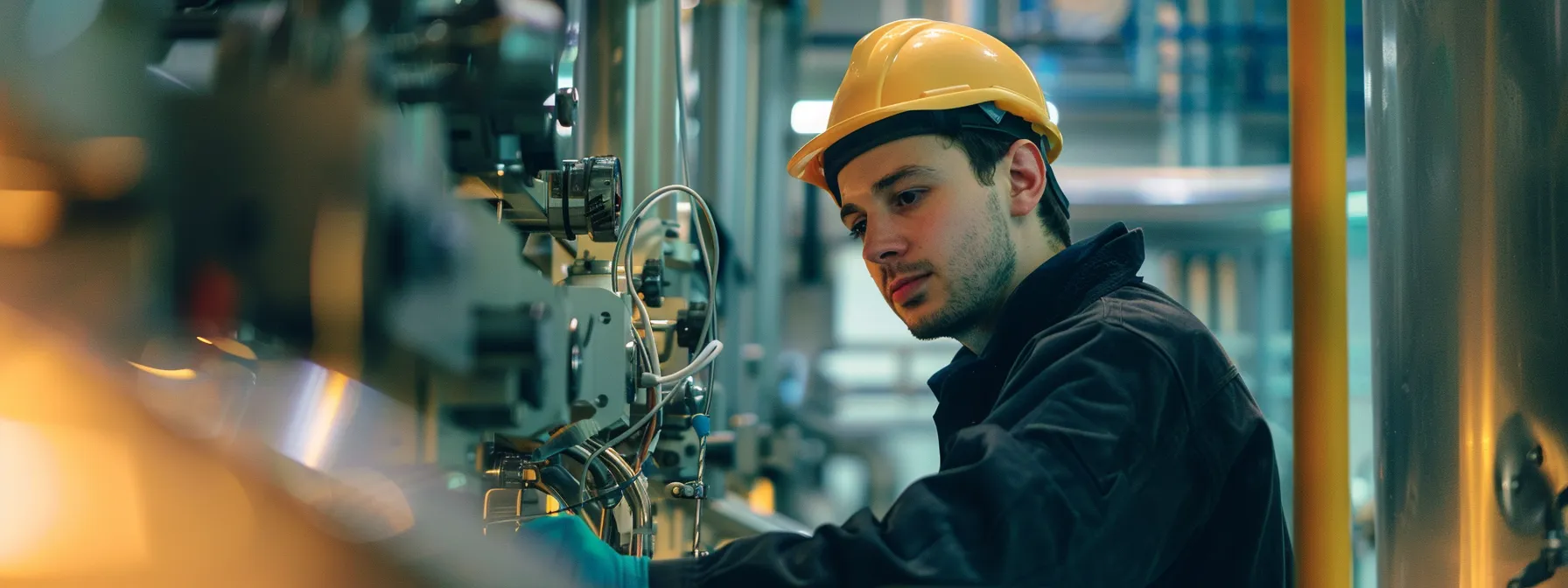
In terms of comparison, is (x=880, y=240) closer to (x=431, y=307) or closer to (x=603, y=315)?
(x=603, y=315)

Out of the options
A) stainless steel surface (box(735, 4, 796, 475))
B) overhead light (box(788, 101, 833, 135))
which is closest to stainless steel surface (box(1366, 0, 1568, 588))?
stainless steel surface (box(735, 4, 796, 475))

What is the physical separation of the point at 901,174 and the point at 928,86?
11cm

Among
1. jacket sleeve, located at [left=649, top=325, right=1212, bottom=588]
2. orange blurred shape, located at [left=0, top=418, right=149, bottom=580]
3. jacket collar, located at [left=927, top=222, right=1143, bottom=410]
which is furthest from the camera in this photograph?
jacket collar, located at [left=927, top=222, right=1143, bottom=410]

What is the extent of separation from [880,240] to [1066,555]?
0.42 m

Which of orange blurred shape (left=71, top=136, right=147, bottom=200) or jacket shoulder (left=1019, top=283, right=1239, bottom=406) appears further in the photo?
jacket shoulder (left=1019, top=283, right=1239, bottom=406)

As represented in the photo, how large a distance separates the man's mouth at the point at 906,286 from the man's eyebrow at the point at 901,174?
0.09m

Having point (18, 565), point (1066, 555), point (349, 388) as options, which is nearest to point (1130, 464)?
point (1066, 555)

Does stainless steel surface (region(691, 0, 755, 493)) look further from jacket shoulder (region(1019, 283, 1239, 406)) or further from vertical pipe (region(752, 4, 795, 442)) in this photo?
jacket shoulder (region(1019, 283, 1239, 406))

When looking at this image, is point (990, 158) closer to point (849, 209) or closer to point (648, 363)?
point (849, 209)

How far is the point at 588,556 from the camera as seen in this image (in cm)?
75

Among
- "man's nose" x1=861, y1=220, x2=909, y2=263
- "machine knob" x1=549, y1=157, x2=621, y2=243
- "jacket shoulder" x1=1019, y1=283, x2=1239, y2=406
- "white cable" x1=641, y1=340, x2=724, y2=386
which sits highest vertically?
"machine knob" x1=549, y1=157, x2=621, y2=243

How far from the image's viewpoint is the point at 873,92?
112cm

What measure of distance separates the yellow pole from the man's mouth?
0.34m

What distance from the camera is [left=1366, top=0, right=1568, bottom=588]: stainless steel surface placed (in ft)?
2.78
